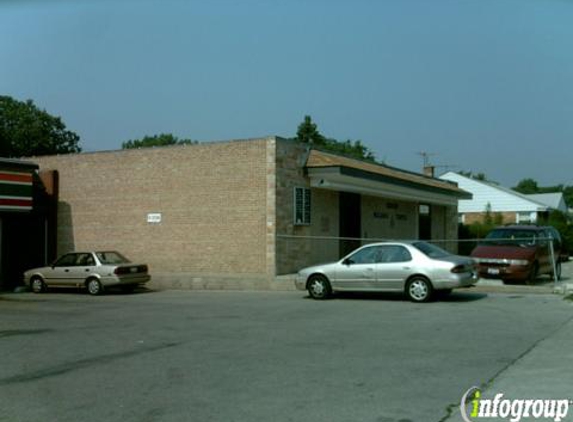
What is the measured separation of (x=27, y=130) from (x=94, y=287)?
2857 centimetres

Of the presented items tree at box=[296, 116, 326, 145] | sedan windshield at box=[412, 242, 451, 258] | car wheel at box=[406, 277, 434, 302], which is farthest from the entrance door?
tree at box=[296, 116, 326, 145]

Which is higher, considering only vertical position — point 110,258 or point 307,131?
point 307,131

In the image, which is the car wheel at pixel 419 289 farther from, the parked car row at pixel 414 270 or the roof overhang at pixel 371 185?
the roof overhang at pixel 371 185

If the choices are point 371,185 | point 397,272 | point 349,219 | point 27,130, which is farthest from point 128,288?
point 27,130

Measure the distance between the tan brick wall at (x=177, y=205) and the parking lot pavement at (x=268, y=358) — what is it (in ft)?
22.0

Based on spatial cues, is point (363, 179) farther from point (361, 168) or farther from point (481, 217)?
point (481, 217)

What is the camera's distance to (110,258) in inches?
885

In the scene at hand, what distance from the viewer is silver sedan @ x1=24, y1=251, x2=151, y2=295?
2147 centimetres

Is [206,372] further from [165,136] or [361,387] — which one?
[165,136]

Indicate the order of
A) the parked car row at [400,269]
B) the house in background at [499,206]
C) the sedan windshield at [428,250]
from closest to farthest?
the parked car row at [400,269] → the sedan windshield at [428,250] → the house in background at [499,206]

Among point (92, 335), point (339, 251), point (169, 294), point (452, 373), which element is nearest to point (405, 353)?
point (452, 373)

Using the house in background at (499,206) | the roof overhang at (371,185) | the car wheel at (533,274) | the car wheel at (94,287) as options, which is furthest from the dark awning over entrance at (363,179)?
the house in background at (499,206)

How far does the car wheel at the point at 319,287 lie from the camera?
17.6m

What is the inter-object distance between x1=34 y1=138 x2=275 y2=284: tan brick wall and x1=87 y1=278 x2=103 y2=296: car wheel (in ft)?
11.0
